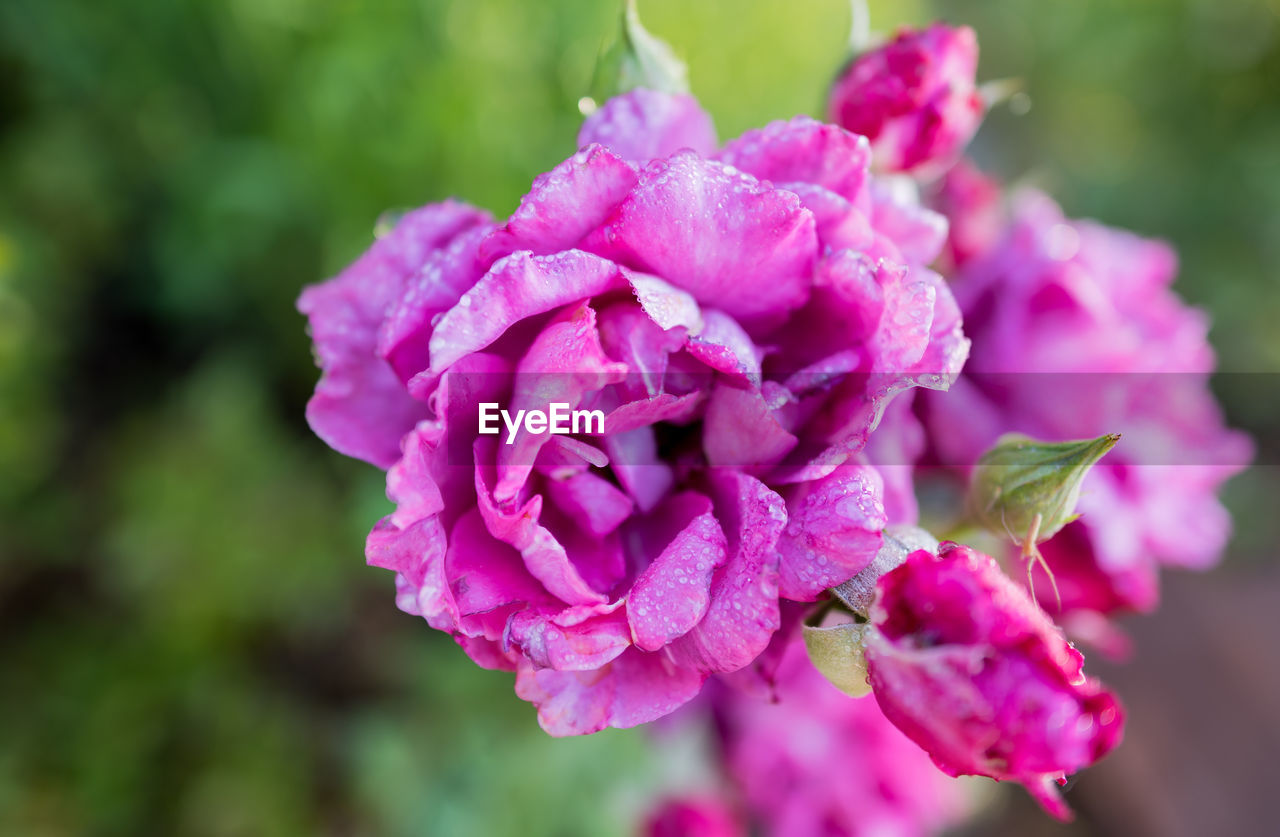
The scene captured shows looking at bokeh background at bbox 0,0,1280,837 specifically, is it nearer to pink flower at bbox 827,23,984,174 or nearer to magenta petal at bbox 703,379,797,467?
pink flower at bbox 827,23,984,174

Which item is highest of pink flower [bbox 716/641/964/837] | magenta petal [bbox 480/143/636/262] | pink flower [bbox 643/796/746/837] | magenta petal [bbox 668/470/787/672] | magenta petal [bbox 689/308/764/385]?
magenta petal [bbox 480/143/636/262]

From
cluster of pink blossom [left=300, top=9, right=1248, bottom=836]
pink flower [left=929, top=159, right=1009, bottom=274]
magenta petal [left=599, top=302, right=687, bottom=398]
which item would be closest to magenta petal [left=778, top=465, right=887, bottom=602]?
cluster of pink blossom [left=300, top=9, right=1248, bottom=836]

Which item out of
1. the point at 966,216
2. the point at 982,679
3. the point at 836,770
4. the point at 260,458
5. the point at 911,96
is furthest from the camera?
the point at 260,458

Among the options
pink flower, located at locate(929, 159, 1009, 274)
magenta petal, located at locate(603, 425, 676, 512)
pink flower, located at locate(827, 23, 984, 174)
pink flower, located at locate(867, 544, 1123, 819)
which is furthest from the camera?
pink flower, located at locate(929, 159, 1009, 274)

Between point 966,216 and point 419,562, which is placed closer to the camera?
point 419,562

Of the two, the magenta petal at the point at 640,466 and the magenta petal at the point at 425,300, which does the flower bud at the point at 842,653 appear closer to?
the magenta petal at the point at 640,466

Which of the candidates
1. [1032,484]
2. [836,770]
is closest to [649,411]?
[1032,484]

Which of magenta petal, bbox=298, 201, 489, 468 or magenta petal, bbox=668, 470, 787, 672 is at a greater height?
magenta petal, bbox=298, 201, 489, 468

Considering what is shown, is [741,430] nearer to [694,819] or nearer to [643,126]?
[643,126]
